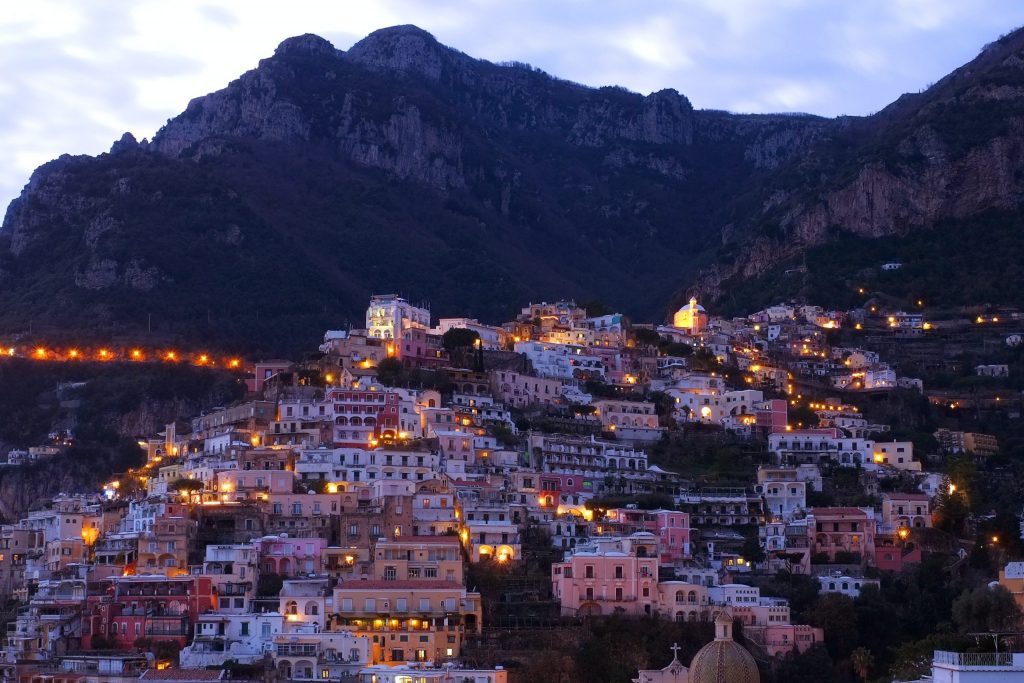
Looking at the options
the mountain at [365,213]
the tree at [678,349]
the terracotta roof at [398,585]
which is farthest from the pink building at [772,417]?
the mountain at [365,213]

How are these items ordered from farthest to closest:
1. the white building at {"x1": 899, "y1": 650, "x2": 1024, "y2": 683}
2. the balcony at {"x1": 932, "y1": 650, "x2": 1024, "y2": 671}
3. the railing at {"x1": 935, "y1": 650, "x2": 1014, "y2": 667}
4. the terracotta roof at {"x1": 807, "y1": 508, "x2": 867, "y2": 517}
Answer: the terracotta roof at {"x1": 807, "y1": 508, "x2": 867, "y2": 517} < the railing at {"x1": 935, "y1": 650, "x2": 1014, "y2": 667} < the balcony at {"x1": 932, "y1": 650, "x2": 1024, "y2": 671} < the white building at {"x1": 899, "y1": 650, "x2": 1024, "y2": 683}

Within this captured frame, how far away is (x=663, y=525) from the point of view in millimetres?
86125

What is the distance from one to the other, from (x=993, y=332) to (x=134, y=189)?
66283 mm

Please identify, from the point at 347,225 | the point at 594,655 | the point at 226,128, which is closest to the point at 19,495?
the point at 594,655

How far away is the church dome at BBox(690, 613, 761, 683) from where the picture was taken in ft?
191

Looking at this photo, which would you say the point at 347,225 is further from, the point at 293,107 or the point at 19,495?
the point at 19,495

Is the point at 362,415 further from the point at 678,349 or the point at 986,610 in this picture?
the point at 986,610

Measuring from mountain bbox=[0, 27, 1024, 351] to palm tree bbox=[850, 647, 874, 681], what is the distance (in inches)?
2557

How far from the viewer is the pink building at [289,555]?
8007 centimetres

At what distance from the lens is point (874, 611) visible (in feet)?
257

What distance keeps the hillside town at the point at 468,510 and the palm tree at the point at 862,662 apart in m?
2.45

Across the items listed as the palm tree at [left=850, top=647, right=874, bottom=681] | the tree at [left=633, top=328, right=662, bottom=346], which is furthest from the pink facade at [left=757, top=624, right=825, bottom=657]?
the tree at [left=633, top=328, right=662, bottom=346]

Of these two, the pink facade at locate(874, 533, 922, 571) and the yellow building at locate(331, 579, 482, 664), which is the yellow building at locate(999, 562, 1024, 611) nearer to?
the pink facade at locate(874, 533, 922, 571)

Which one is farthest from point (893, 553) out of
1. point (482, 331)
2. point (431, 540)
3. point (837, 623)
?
point (482, 331)
